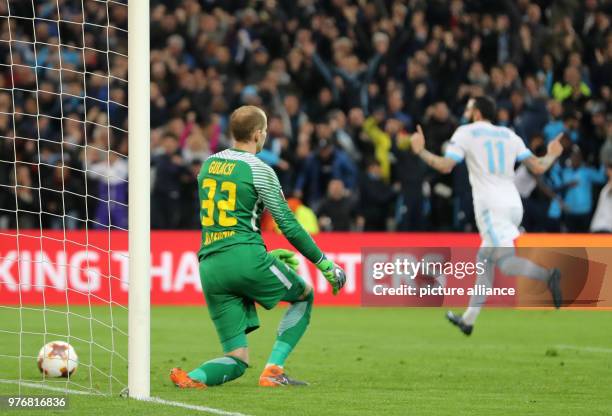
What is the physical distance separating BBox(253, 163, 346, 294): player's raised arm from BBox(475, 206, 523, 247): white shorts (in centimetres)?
480

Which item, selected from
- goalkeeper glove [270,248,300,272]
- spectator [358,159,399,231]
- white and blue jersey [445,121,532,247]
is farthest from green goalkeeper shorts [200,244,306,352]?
spectator [358,159,399,231]

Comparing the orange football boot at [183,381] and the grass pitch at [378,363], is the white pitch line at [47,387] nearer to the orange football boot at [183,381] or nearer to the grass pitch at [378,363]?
the grass pitch at [378,363]

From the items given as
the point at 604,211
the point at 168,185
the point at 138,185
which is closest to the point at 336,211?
the point at 168,185

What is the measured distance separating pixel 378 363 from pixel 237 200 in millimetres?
3053

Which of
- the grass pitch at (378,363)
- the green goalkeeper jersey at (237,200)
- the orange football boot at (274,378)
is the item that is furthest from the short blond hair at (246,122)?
the grass pitch at (378,363)

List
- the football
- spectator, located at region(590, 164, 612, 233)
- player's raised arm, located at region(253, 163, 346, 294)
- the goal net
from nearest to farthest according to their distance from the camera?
player's raised arm, located at region(253, 163, 346, 294)
the football
the goal net
spectator, located at region(590, 164, 612, 233)

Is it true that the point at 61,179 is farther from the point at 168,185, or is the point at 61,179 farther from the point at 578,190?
the point at 578,190

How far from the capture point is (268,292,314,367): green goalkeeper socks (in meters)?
8.55

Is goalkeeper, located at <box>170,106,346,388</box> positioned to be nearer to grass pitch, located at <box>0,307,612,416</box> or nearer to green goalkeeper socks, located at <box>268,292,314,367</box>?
green goalkeeper socks, located at <box>268,292,314,367</box>

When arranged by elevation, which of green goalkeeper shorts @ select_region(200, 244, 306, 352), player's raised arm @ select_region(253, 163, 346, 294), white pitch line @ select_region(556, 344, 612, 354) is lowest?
white pitch line @ select_region(556, 344, 612, 354)

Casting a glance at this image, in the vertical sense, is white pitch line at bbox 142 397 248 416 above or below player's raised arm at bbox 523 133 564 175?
below

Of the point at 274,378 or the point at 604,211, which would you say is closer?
the point at 274,378

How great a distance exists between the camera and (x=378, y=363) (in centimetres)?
1066

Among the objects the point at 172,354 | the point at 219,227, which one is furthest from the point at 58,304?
the point at 219,227
